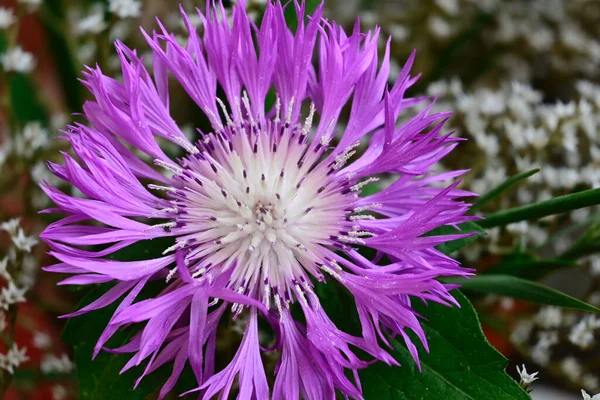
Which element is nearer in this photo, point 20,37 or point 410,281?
point 410,281

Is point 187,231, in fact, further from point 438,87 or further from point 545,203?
point 438,87

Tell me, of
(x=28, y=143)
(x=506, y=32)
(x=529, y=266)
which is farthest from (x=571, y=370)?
(x=28, y=143)

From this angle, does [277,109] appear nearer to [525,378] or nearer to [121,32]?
[525,378]

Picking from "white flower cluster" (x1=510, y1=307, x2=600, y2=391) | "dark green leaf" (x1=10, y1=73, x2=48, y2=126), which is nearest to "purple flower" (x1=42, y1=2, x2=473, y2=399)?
"white flower cluster" (x1=510, y1=307, x2=600, y2=391)

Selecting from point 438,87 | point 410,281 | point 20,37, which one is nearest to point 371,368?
point 410,281

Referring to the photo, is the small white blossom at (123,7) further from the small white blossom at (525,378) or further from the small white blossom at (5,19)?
the small white blossom at (525,378)
